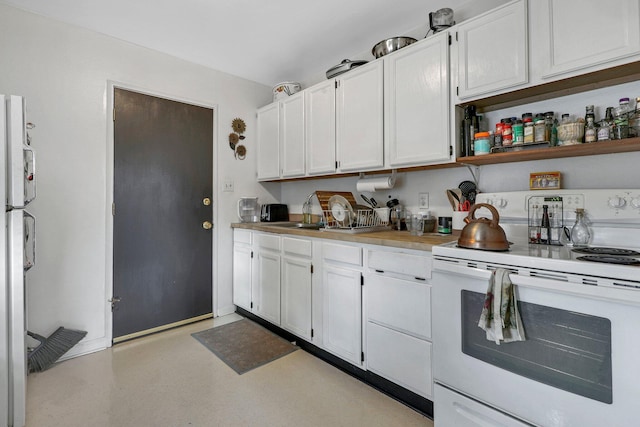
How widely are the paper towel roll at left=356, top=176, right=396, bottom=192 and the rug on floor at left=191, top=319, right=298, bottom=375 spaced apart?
1.38 meters

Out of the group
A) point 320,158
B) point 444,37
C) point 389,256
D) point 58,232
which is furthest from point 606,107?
point 58,232

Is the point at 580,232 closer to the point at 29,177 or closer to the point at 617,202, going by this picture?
the point at 617,202

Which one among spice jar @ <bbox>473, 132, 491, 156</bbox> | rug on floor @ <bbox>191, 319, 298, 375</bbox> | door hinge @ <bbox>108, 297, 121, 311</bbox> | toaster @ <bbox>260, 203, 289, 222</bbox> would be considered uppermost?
spice jar @ <bbox>473, 132, 491, 156</bbox>

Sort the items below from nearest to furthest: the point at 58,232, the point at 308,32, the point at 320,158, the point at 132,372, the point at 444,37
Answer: the point at 444,37 < the point at 132,372 < the point at 58,232 < the point at 308,32 < the point at 320,158

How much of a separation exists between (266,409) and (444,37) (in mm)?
2376

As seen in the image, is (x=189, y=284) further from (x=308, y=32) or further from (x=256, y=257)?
(x=308, y=32)

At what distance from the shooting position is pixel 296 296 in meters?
2.34

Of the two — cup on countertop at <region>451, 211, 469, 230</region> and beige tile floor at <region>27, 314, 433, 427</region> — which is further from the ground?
cup on countertop at <region>451, 211, 469, 230</region>

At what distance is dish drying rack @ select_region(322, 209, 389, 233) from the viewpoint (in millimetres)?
2145

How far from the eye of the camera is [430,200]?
222 centimetres

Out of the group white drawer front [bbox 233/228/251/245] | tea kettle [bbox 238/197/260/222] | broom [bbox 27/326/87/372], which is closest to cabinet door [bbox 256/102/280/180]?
tea kettle [bbox 238/197/260/222]

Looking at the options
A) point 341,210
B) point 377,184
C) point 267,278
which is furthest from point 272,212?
point 377,184

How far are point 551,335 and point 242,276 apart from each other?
2.49 m

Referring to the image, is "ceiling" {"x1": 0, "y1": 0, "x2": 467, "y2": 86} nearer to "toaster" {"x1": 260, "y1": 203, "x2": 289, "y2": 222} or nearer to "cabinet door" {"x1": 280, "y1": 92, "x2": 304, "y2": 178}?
"cabinet door" {"x1": 280, "y1": 92, "x2": 304, "y2": 178}
